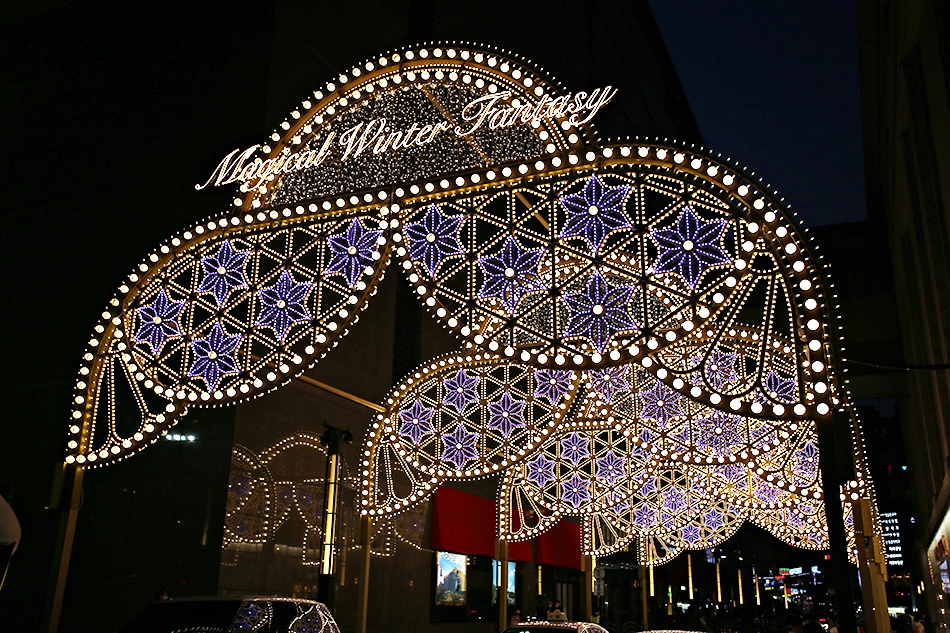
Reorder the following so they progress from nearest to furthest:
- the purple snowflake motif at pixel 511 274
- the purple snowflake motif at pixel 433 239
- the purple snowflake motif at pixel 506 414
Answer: the purple snowflake motif at pixel 511 274 → the purple snowflake motif at pixel 433 239 → the purple snowflake motif at pixel 506 414

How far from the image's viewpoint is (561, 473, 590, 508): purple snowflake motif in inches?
833

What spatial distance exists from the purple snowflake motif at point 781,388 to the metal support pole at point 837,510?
71 cm

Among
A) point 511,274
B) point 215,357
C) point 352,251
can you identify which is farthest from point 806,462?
point 215,357

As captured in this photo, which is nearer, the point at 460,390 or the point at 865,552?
the point at 865,552

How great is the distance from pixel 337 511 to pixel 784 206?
9.80 meters

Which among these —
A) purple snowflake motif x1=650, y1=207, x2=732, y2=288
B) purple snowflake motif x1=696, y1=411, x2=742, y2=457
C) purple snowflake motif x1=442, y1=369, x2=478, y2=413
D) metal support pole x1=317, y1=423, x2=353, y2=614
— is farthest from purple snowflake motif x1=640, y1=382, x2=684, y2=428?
purple snowflake motif x1=650, y1=207, x2=732, y2=288

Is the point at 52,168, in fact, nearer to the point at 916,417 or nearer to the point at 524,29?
the point at 524,29

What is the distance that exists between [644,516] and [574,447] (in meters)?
3.24

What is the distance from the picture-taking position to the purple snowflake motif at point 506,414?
17.9 meters

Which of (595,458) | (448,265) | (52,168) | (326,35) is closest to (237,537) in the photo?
(448,265)

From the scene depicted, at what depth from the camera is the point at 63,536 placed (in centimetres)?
1367

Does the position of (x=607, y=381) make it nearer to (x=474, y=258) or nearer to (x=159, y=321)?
(x=474, y=258)

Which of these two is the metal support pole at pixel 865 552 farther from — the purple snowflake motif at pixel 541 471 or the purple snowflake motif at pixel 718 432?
the purple snowflake motif at pixel 541 471

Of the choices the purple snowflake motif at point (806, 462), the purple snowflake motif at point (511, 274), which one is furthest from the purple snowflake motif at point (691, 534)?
the purple snowflake motif at point (511, 274)
